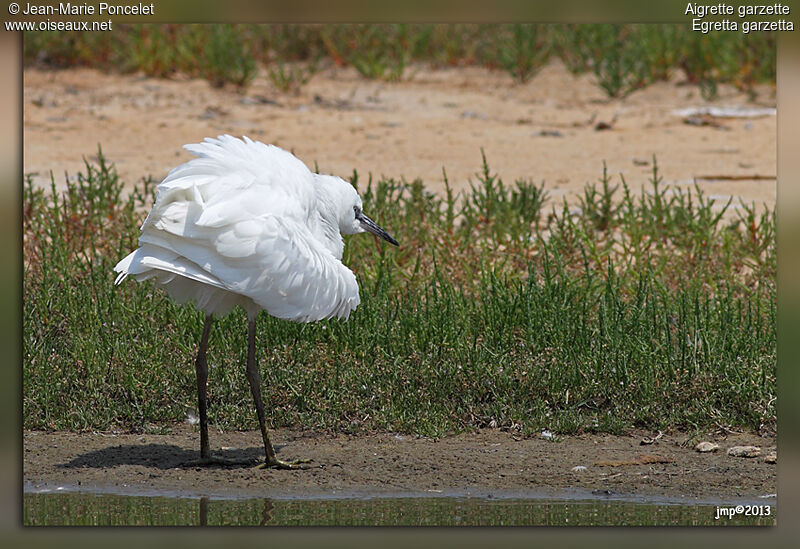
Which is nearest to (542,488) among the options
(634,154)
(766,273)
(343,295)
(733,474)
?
(733,474)

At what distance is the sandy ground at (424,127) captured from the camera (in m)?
8.52

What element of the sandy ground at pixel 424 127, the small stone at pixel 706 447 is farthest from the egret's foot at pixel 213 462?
the sandy ground at pixel 424 127

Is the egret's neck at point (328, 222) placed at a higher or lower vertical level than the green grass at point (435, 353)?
higher

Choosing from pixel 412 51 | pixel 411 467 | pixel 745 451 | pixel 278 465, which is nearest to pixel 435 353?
pixel 411 467

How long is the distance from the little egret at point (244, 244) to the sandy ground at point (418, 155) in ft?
1.18

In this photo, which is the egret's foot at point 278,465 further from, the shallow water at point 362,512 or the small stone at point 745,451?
the small stone at point 745,451

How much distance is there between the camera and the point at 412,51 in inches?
428

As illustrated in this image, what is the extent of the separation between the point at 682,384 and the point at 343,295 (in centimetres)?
180

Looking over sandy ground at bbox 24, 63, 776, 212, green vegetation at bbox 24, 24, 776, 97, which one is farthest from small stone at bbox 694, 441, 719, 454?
green vegetation at bbox 24, 24, 776, 97

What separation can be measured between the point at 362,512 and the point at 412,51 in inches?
283

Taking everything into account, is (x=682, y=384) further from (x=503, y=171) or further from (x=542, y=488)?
(x=503, y=171)

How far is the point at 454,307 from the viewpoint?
19.2 feet

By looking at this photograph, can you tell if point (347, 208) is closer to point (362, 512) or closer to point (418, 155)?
point (362, 512)

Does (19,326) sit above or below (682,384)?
above
